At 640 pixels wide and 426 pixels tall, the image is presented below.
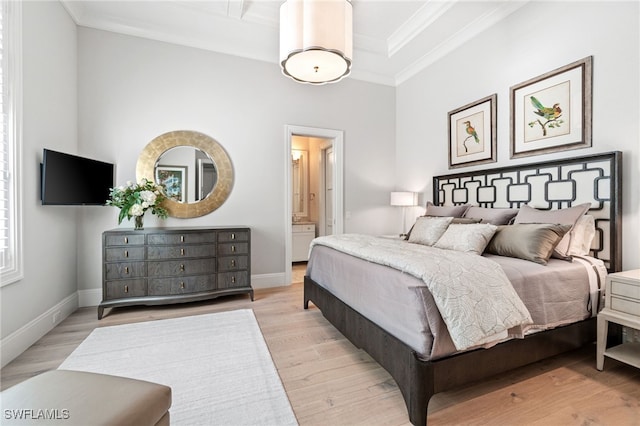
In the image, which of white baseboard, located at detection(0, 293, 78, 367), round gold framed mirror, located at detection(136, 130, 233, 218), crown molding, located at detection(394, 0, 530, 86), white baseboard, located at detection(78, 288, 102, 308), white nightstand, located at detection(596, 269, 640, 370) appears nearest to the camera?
white nightstand, located at detection(596, 269, 640, 370)

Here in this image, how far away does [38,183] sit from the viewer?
97.3 inches

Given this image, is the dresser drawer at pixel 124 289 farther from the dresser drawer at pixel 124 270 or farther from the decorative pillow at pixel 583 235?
the decorative pillow at pixel 583 235

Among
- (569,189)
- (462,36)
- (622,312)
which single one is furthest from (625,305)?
(462,36)

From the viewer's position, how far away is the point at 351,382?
186 cm

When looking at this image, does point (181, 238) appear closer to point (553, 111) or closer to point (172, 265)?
point (172, 265)

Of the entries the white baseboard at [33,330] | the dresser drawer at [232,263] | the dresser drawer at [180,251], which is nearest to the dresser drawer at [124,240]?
the dresser drawer at [180,251]

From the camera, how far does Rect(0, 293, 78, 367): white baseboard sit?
6.74 ft

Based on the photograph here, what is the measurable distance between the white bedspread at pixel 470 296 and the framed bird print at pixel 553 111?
1.75 m

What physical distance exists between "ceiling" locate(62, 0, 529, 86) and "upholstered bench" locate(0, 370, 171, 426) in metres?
3.51

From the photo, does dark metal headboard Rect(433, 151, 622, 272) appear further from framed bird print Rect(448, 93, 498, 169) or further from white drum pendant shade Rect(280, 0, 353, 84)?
white drum pendant shade Rect(280, 0, 353, 84)

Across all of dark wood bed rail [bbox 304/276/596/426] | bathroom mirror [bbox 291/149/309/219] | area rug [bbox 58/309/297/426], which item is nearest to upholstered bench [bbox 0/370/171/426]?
area rug [bbox 58/309/297/426]

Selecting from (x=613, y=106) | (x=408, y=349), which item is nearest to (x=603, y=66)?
(x=613, y=106)

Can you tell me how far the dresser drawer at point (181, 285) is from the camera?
3.08 metres

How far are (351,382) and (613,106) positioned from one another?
2.95 m
